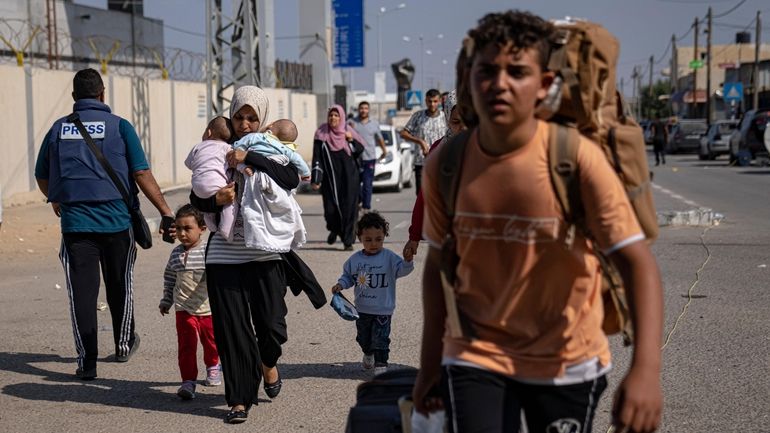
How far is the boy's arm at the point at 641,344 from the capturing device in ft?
9.57

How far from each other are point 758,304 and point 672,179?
72.3ft

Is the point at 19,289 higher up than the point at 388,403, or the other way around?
the point at 388,403

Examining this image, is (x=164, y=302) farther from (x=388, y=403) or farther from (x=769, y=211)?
(x=769, y=211)

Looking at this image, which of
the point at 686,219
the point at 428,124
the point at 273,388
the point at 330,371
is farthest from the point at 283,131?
the point at 686,219

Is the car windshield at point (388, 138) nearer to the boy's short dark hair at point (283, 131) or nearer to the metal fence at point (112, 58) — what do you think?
the metal fence at point (112, 58)

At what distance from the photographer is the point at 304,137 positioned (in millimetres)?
44156

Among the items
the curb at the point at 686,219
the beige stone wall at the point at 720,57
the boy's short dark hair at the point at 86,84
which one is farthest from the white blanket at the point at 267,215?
the beige stone wall at the point at 720,57

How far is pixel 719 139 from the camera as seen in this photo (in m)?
44.1

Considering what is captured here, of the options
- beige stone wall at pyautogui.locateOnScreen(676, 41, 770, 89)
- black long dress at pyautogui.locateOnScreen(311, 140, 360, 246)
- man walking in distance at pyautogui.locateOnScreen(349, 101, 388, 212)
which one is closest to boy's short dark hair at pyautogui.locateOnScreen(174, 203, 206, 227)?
black long dress at pyautogui.locateOnScreen(311, 140, 360, 246)

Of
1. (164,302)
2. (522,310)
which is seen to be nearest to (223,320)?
(164,302)

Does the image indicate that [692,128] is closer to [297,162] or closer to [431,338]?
[297,162]

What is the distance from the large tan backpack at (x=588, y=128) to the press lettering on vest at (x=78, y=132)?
4577 millimetres

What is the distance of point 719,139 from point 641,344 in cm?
4316

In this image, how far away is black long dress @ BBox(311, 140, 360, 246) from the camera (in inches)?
562
